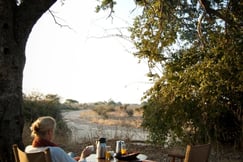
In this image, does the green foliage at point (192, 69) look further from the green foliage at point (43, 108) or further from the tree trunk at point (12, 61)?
the green foliage at point (43, 108)

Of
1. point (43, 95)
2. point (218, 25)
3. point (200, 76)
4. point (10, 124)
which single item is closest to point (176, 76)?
point (200, 76)

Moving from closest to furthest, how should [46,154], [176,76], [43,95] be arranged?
1. [46,154]
2. [176,76]
3. [43,95]

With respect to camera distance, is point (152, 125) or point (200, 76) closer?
point (200, 76)

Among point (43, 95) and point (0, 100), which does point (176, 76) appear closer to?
point (0, 100)

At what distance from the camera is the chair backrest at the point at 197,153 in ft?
14.9

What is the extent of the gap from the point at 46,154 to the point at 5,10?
365cm

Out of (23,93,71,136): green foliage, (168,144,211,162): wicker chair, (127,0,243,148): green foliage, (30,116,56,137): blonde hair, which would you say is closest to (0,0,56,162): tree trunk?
(30,116,56,137): blonde hair

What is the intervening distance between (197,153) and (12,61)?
3.48 meters

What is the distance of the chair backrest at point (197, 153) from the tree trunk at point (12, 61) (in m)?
3.25

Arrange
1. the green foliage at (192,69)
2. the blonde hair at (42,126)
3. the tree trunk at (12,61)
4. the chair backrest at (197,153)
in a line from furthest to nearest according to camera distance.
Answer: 1. the green foliage at (192,69)
2. the tree trunk at (12,61)
3. the chair backrest at (197,153)
4. the blonde hair at (42,126)

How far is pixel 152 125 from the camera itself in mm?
11594

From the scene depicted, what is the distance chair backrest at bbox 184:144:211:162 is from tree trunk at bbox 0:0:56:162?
3.25 m

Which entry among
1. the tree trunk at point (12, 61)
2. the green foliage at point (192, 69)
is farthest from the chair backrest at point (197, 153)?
the green foliage at point (192, 69)

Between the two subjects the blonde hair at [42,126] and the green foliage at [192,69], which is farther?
the green foliage at [192,69]
